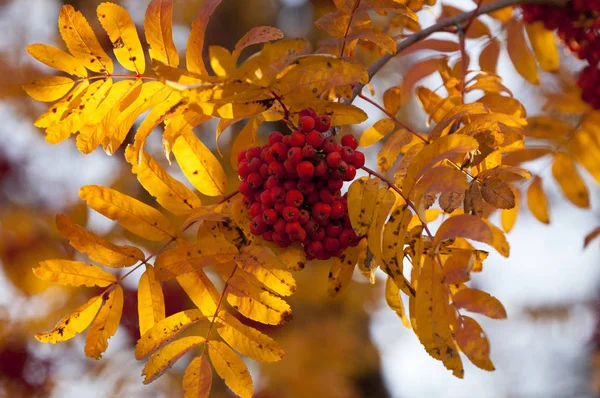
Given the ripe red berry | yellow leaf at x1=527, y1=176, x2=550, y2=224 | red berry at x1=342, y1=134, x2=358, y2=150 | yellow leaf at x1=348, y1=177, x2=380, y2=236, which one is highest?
the ripe red berry

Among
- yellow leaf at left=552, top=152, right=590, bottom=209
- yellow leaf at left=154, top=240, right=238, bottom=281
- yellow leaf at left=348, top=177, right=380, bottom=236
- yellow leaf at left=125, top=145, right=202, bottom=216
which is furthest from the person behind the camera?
yellow leaf at left=552, top=152, right=590, bottom=209

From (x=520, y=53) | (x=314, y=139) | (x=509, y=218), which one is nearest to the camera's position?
(x=314, y=139)

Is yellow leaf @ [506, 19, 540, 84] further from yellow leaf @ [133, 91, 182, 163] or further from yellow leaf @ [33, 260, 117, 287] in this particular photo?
yellow leaf @ [33, 260, 117, 287]

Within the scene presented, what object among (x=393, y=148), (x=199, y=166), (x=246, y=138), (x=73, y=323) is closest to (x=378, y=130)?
(x=393, y=148)

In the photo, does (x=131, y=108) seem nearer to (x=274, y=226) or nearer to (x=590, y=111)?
(x=274, y=226)

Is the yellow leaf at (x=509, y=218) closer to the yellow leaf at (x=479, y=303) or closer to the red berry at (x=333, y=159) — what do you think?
the yellow leaf at (x=479, y=303)

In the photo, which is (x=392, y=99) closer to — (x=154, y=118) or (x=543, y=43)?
(x=154, y=118)

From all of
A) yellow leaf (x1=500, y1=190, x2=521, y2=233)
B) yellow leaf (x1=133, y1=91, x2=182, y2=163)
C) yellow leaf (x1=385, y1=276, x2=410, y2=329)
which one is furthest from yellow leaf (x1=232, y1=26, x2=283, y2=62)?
yellow leaf (x1=500, y1=190, x2=521, y2=233)
